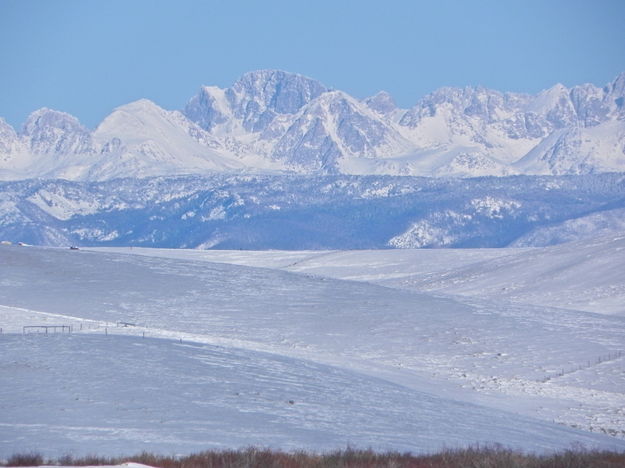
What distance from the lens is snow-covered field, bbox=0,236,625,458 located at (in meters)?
32.6

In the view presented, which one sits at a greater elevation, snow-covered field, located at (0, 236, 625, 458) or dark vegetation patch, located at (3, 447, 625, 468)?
snow-covered field, located at (0, 236, 625, 458)

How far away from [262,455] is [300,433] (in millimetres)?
6040

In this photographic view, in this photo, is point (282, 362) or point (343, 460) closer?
point (343, 460)

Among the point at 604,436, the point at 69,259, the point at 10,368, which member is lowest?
the point at 604,436

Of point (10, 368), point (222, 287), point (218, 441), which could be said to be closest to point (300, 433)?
point (218, 441)

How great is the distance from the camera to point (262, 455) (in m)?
26.3

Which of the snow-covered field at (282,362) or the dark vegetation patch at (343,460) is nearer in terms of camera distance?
the dark vegetation patch at (343,460)

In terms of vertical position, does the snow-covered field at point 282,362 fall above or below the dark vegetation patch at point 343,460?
above

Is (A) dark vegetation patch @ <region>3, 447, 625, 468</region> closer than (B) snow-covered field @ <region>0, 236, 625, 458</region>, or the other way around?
(A) dark vegetation patch @ <region>3, 447, 625, 468</region>

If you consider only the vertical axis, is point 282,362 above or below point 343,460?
above

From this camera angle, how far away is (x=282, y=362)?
4575 centimetres

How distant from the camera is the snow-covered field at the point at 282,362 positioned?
32.6 metres

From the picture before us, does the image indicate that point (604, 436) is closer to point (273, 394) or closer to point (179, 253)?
point (273, 394)

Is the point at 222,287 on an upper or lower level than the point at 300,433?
upper
